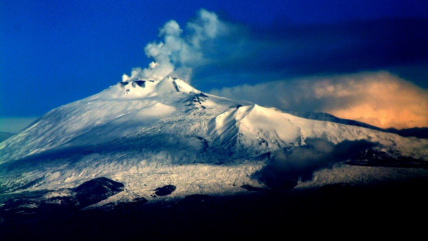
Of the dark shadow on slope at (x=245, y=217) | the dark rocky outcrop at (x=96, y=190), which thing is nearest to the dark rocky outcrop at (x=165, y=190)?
the dark shadow on slope at (x=245, y=217)

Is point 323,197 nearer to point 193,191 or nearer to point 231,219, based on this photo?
point 231,219

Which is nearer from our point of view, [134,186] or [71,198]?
[71,198]

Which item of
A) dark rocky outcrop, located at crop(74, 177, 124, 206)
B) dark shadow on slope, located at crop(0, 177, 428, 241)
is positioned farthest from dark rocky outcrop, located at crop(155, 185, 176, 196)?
dark rocky outcrop, located at crop(74, 177, 124, 206)

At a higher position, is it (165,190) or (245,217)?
(165,190)

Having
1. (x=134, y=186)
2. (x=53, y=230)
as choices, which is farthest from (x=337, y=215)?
(x=53, y=230)

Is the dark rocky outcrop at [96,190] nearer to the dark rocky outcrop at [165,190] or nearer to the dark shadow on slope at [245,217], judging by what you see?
the dark shadow on slope at [245,217]

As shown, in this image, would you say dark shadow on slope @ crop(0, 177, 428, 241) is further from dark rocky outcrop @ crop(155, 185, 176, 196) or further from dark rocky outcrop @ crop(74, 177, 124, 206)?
dark rocky outcrop @ crop(74, 177, 124, 206)

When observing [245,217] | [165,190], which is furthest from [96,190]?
[245,217]

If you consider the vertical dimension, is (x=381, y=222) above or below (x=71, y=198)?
below

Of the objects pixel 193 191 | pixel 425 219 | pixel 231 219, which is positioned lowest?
pixel 425 219

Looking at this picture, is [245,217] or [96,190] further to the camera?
[96,190]

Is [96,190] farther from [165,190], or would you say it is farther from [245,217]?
[245,217]
